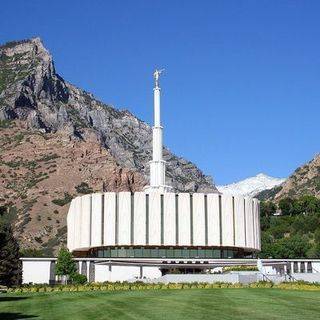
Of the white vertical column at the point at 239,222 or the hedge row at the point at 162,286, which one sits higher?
the white vertical column at the point at 239,222

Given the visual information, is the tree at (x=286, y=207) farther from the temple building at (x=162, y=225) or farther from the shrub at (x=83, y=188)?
the temple building at (x=162, y=225)

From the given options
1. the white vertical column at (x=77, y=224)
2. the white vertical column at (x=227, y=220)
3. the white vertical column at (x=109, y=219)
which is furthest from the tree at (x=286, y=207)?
the white vertical column at (x=109, y=219)

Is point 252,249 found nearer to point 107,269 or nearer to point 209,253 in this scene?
point 209,253

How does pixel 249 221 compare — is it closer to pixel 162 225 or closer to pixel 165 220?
pixel 165 220

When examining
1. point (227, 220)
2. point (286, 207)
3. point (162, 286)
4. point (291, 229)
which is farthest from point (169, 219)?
point (286, 207)

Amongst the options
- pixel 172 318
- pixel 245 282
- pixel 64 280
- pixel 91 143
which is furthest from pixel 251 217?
pixel 91 143

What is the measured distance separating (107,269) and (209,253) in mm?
17796

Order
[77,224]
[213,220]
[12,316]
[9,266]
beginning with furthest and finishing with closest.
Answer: [77,224] < [213,220] < [9,266] < [12,316]

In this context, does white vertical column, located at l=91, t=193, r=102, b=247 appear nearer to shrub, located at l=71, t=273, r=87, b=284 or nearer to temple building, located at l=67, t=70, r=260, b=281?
temple building, located at l=67, t=70, r=260, b=281

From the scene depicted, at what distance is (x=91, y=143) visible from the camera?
189500 millimetres

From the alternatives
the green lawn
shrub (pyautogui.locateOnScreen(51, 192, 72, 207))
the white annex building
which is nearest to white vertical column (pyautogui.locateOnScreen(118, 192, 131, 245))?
the white annex building

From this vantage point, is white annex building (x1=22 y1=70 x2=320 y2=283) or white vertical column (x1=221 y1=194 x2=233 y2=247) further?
white vertical column (x1=221 y1=194 x2=233 y2=247)

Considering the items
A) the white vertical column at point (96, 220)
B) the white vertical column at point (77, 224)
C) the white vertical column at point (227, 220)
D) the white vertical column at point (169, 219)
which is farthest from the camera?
the white vertical column at point (77, 224)

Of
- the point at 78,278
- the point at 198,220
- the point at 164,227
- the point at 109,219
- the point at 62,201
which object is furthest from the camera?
the point at 62,201
